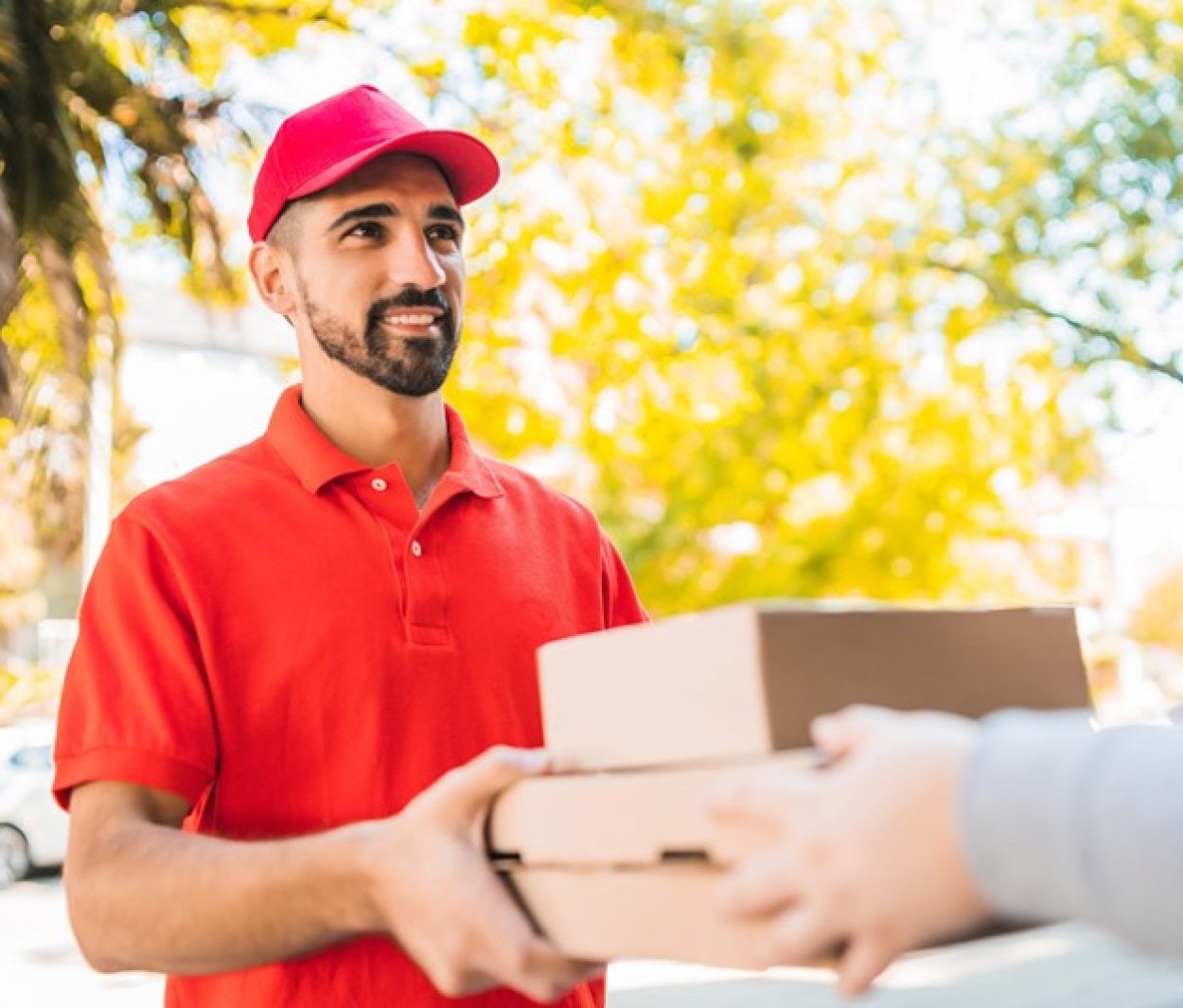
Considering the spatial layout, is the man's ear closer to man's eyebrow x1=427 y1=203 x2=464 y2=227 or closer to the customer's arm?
man's eyebrow x1=427 y1=203 x2=464 y2=227

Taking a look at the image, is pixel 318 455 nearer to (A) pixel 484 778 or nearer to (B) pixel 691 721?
(A) pixel 484 778

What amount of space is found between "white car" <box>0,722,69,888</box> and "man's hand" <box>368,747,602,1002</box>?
31.8 feet

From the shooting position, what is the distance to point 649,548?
8.56 metres

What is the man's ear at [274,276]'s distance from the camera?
1940 millimetres

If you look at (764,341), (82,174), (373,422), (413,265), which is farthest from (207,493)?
(764,341)

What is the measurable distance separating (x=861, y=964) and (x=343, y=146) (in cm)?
123

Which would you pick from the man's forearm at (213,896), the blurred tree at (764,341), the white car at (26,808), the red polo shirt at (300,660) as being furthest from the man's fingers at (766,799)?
the white car at (26,808)

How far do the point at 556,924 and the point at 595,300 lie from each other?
6960mm

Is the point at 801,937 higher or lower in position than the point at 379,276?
lower

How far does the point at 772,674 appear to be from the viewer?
40.6 inches

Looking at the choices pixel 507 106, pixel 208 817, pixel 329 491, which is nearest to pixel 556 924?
pixel 208 817

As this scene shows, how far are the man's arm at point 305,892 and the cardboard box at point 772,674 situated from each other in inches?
3.2

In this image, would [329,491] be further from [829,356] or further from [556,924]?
[829,356]

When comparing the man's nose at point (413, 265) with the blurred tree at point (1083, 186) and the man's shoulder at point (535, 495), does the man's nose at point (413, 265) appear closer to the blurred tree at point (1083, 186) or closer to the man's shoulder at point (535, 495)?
the man's shoulder at point (535, 495)
